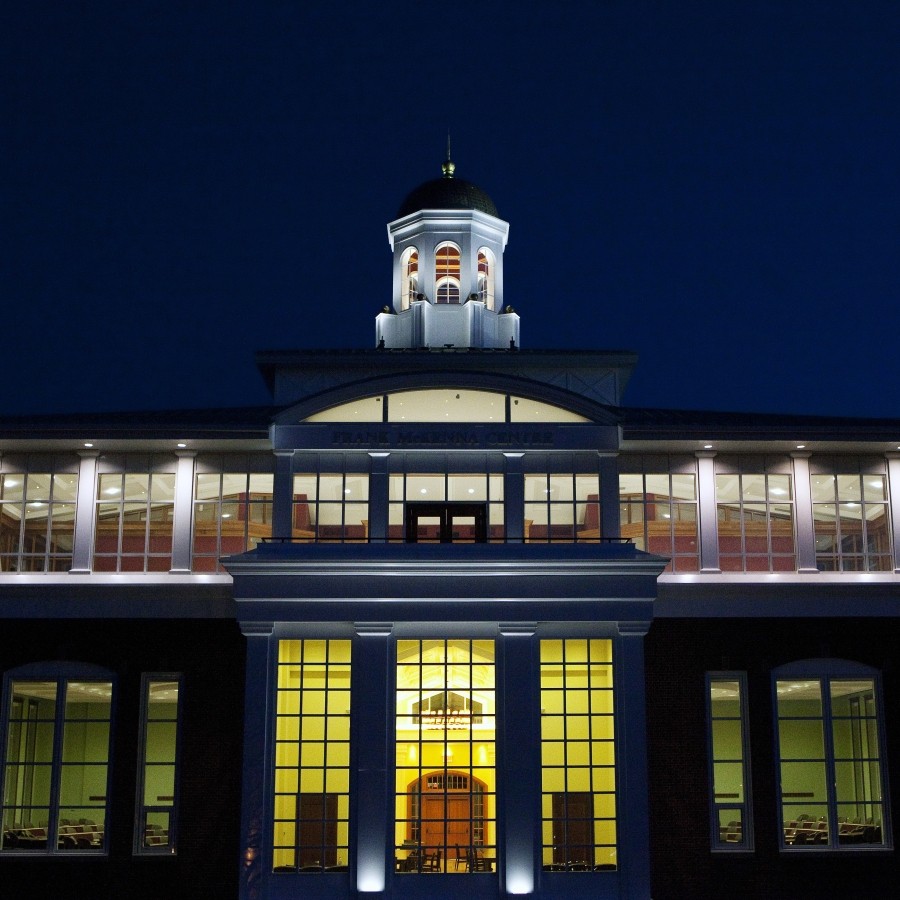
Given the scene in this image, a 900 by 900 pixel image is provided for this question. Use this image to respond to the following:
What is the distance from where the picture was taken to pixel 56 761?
33688 mm

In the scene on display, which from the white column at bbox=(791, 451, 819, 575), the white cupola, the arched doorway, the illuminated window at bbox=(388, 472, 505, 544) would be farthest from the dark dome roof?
the arched doorway

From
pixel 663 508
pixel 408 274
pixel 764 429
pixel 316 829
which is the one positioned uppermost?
pixel 408 274

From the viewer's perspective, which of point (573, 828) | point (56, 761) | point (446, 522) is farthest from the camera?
point (446, 522)

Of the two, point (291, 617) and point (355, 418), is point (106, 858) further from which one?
point (355, 418)

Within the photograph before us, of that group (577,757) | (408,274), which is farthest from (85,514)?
(577,757)

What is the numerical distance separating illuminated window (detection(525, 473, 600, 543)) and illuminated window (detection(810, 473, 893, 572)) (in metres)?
6.31

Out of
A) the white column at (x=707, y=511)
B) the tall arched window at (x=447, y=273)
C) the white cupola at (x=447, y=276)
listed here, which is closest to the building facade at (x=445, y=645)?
the white column at (x=707, y=511)

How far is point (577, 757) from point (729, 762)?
169 inches

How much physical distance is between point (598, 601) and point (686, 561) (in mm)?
3693

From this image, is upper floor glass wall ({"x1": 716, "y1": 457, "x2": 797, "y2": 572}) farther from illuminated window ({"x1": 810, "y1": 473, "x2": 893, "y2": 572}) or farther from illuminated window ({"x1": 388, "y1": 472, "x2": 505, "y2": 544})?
illuminated window ({"x1": 388, "y1": 472, "x2": 505, "y2": 544})

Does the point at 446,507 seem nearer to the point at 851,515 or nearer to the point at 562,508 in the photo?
the point at 562,508

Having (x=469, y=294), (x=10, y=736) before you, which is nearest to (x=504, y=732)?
(x=10, y=736)

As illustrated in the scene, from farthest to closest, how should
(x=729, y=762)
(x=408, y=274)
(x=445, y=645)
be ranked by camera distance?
(x=408, y=274)
(x=729, y=762)
(x=445, y=645)

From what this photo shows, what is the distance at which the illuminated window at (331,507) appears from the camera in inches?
1378
